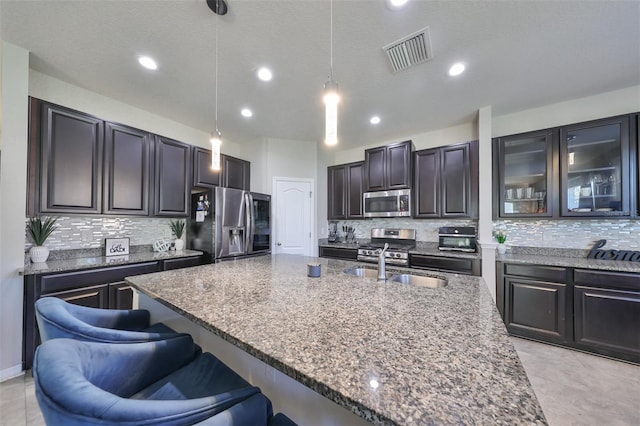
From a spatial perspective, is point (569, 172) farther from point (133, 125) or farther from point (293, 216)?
point (133, 125)

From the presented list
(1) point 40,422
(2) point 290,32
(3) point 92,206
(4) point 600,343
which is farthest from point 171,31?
(4) point 600,343

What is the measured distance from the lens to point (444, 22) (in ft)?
5.70

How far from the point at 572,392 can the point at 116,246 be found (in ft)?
15.2

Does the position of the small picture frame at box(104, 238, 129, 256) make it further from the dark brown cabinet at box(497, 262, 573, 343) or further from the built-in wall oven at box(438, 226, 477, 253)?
the dark brown cabinet at box(497, 262, 573, 343)

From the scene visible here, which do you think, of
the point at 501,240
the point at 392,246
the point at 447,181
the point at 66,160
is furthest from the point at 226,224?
the point at 501,240

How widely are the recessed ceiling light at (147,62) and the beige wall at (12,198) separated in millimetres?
890

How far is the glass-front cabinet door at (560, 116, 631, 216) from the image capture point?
2408mm

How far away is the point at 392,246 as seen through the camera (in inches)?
152

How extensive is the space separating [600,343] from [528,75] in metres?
2.66

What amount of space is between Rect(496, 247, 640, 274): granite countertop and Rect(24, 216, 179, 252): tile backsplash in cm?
441

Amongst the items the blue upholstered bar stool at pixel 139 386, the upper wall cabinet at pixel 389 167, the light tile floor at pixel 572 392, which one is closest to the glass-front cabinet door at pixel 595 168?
the light tile floor at pixel 572 392

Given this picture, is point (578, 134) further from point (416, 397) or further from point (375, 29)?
→ point (416, 397)

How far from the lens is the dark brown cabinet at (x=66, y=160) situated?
2160mm

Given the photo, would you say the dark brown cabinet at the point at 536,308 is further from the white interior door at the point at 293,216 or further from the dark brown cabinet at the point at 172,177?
the dark brown cabinet at the point at 172,177
